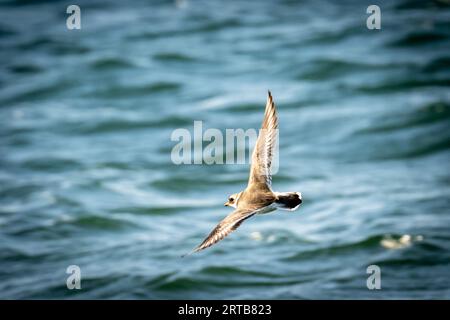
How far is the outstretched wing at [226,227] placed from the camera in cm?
860

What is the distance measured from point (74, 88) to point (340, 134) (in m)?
12.1

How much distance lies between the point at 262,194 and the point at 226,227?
3.82ft

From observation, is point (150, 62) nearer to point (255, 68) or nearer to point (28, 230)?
point (255, 68)

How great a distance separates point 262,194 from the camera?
981cm

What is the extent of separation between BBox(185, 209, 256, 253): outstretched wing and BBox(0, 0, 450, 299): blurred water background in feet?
24.5

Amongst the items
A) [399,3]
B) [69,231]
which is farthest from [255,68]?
[69,231]

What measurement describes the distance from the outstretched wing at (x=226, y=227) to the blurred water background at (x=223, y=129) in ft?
24.5

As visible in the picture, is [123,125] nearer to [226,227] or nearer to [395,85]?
[395,85]

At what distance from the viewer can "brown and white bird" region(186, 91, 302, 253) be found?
29.2 feet

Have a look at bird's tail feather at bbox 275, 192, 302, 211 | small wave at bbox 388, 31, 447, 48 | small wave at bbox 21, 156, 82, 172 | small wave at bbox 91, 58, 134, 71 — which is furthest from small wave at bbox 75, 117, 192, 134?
bird's tail feather at bbox 275, 192, 302, 211

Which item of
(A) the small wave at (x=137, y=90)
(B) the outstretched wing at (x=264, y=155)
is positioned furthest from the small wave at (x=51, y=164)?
(B) the outstretched wing at (x=264, y=155)

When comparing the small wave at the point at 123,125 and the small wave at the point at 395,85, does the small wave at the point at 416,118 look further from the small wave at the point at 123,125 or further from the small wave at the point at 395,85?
the small wave at the point at 123,125
